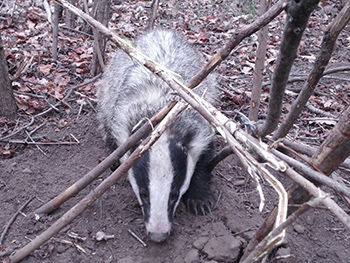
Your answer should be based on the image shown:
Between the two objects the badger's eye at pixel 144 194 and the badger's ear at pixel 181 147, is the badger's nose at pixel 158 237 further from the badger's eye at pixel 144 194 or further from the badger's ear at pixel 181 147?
the badger's ear at pixel 181 147

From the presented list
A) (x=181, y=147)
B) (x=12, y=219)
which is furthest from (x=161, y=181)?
(x=12, y=219)

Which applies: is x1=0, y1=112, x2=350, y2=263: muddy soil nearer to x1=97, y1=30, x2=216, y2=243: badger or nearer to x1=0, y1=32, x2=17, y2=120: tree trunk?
x1=97, y1=30, x2=216, y2=243: badger

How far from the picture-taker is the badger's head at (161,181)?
2.47 meters

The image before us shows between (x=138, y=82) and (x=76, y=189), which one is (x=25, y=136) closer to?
(x=138, y=82)

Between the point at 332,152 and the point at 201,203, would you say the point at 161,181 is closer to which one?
the point at 201,203

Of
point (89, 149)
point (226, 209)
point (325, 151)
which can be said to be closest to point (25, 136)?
point (89, 149)

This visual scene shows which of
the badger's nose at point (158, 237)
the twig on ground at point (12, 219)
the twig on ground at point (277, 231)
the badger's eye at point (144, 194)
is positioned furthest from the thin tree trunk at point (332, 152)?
the twig on ground at point (12, 219)

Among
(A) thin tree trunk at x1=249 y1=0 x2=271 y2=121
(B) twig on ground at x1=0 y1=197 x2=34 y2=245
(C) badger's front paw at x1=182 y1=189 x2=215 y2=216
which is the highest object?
(A) thin tree trunk at x1=249 y1=0 x2=271 y2=121

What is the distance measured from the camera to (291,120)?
2258 mm

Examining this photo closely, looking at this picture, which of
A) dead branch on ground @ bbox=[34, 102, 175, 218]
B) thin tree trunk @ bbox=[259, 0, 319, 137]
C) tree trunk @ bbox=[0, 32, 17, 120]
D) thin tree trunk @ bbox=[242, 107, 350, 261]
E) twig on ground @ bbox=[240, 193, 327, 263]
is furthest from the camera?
tree trunk @ bbox=[0, 32, 17, 120]

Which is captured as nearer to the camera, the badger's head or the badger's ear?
the badger's head

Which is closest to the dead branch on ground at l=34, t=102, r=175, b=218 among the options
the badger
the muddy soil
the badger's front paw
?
the muddy soil

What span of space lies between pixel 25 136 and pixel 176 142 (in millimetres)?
1399

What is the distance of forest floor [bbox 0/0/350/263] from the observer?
247 centimetres
